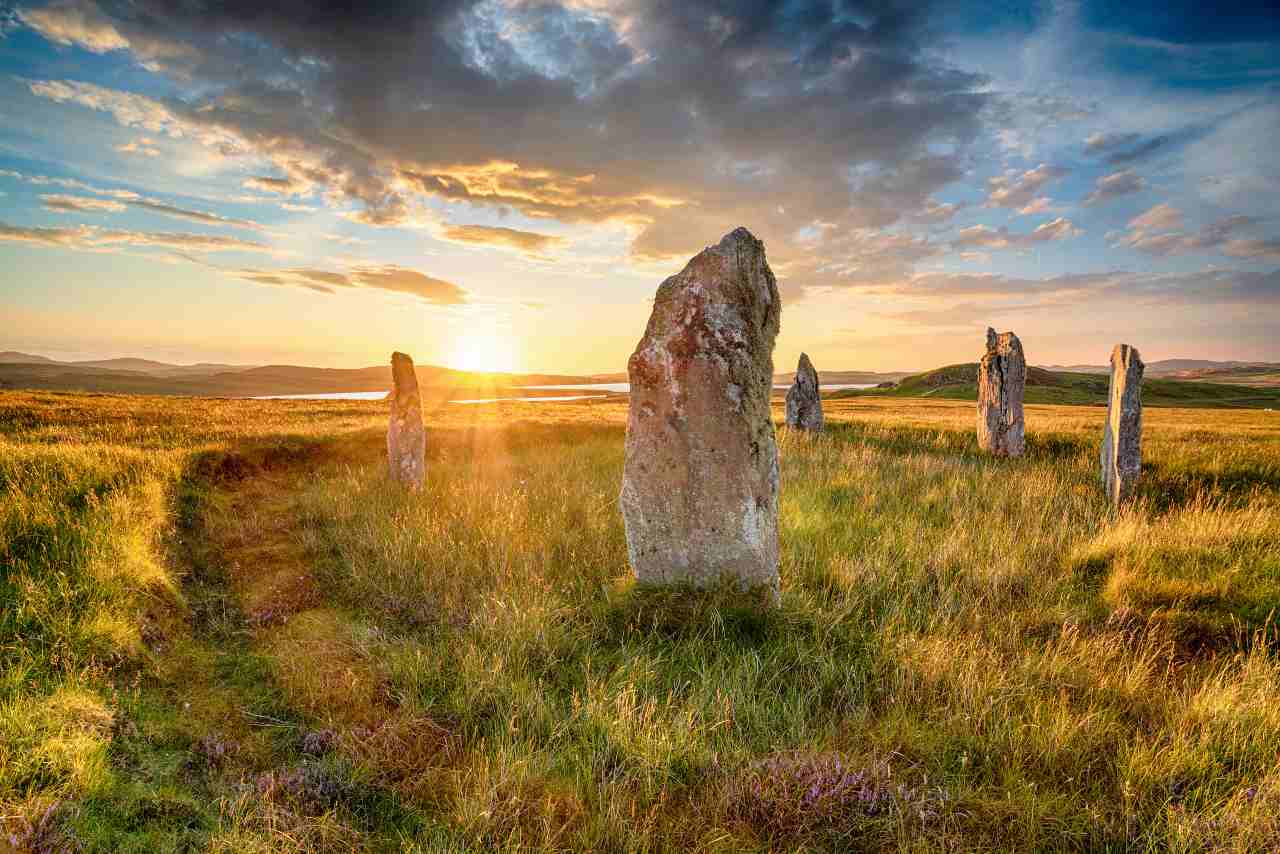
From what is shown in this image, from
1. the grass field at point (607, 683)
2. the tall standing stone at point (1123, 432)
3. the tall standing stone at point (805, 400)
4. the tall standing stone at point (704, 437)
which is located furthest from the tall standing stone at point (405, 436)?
the tall standing stone at point (805, 400)

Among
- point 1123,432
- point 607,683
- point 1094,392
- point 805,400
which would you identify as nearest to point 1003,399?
point 1123,432

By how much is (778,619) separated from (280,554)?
6.30 m

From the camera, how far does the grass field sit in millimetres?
2908

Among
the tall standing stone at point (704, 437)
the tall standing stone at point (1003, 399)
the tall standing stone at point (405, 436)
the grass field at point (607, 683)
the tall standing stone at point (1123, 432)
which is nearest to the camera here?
the grass field at point (607, 683)

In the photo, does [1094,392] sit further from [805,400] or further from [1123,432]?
[1123,432]

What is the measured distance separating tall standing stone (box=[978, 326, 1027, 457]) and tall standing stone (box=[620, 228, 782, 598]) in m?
12.3

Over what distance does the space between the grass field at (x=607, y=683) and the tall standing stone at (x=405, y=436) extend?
2234mm

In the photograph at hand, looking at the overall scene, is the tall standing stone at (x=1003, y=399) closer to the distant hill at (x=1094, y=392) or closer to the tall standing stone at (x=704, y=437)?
the tall standing stone at (x=704, y=437)

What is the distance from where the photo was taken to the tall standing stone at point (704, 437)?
5430mm

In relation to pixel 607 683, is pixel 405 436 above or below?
above

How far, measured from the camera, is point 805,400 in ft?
64.0

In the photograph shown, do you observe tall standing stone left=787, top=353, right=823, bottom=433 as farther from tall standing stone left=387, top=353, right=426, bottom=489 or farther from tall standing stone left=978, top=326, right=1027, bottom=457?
tall standing stone left=387, top=353, right=426, bottom=489

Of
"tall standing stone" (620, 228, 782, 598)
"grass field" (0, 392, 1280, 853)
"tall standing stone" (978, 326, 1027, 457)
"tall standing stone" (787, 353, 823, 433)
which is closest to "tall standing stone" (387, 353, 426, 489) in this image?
"grass field" (0, 392, 1280, 853)

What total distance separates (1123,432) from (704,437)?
944 centimetres
